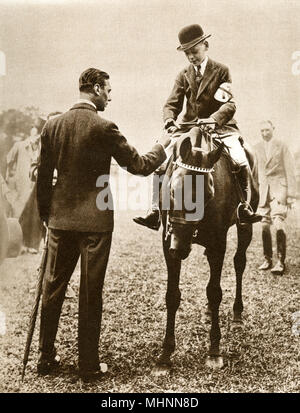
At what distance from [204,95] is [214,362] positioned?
2648 mm

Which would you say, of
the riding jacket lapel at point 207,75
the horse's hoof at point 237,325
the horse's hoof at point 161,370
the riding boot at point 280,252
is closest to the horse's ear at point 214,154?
the riding jacket lapel at point 207,75

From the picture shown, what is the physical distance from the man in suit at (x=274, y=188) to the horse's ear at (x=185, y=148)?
1489mm

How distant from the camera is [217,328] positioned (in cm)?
518

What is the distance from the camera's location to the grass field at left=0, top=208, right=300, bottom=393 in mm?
5027

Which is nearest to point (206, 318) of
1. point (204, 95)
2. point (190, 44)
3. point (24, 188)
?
point (204, 95)

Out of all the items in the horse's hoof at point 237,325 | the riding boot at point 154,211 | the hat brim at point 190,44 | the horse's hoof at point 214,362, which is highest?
the hat brim at point 190,44

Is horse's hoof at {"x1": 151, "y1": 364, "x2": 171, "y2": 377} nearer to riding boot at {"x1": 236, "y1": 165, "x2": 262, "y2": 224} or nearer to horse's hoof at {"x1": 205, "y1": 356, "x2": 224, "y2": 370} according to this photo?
horse's hoof at {"x1": 205, "y1": 356, "x2": 224, "y2": 370}

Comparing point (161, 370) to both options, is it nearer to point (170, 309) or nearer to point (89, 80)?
point (170, 309)

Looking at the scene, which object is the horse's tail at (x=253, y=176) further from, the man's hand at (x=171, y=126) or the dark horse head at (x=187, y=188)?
the dark horse head at (x=187, y=188)

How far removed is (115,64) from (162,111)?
71 cm

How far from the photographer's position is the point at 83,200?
189 inches

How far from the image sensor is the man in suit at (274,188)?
6.01 m

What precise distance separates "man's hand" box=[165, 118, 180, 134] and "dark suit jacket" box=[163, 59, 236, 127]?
0.09m
